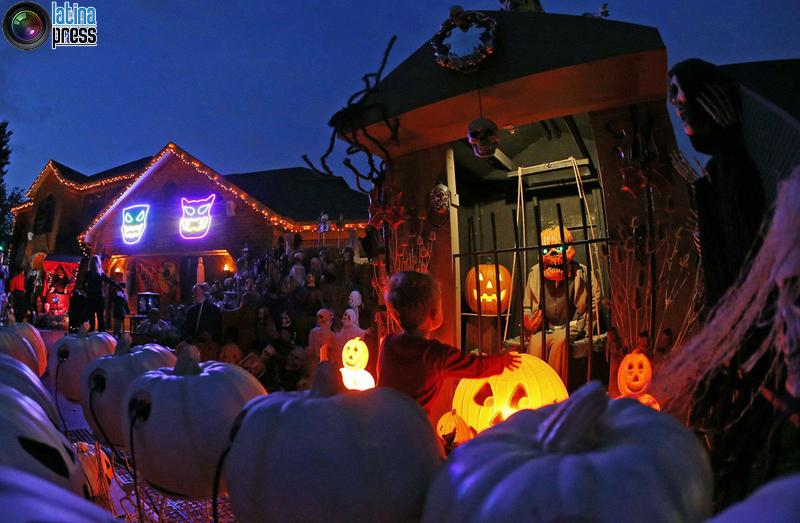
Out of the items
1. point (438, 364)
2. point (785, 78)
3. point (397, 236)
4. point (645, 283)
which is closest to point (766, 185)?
point (785, 78)

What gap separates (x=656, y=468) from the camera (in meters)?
0.70

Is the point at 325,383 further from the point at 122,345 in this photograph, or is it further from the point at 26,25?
the point at 26,25

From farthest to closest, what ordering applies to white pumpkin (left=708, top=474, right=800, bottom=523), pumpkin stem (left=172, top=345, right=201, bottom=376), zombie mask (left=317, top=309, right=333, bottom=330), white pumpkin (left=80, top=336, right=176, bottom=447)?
zombie mask (left=317, top=309, right=333, bottom=330) < white pumpkin (left=80, top=336, right=176, bottom=447) < pumpkin stem (left=172, top=345, right=201, bottom=376) < white pumpkin (left=708, top=474, right=800, bottom=523)

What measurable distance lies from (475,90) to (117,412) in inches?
105

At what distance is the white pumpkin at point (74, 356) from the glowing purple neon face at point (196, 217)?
519 inches

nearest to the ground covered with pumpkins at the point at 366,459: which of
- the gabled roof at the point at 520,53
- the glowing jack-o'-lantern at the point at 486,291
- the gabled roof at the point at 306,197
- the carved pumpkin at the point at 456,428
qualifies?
the carved pumpkin at the point at 456,428

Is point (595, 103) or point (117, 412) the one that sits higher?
point (595, 103)

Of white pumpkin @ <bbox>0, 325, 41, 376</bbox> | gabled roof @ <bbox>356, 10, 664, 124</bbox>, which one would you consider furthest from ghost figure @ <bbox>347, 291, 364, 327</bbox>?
white pumpkin @ <bbox>0, 325, 41, 376</bbox>

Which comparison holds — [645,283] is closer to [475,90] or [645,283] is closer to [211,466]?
[475,90]

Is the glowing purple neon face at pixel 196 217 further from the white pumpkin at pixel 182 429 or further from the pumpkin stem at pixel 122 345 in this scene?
the white pumpkin at pixel 182 429

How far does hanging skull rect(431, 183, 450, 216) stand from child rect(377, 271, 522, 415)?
145 cm

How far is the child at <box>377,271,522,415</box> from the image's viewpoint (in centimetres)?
212

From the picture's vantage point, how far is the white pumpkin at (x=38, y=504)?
1.48ft

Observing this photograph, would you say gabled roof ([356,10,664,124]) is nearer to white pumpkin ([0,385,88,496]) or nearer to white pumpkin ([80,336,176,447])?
white pumpkin ([80,336,176,447])
